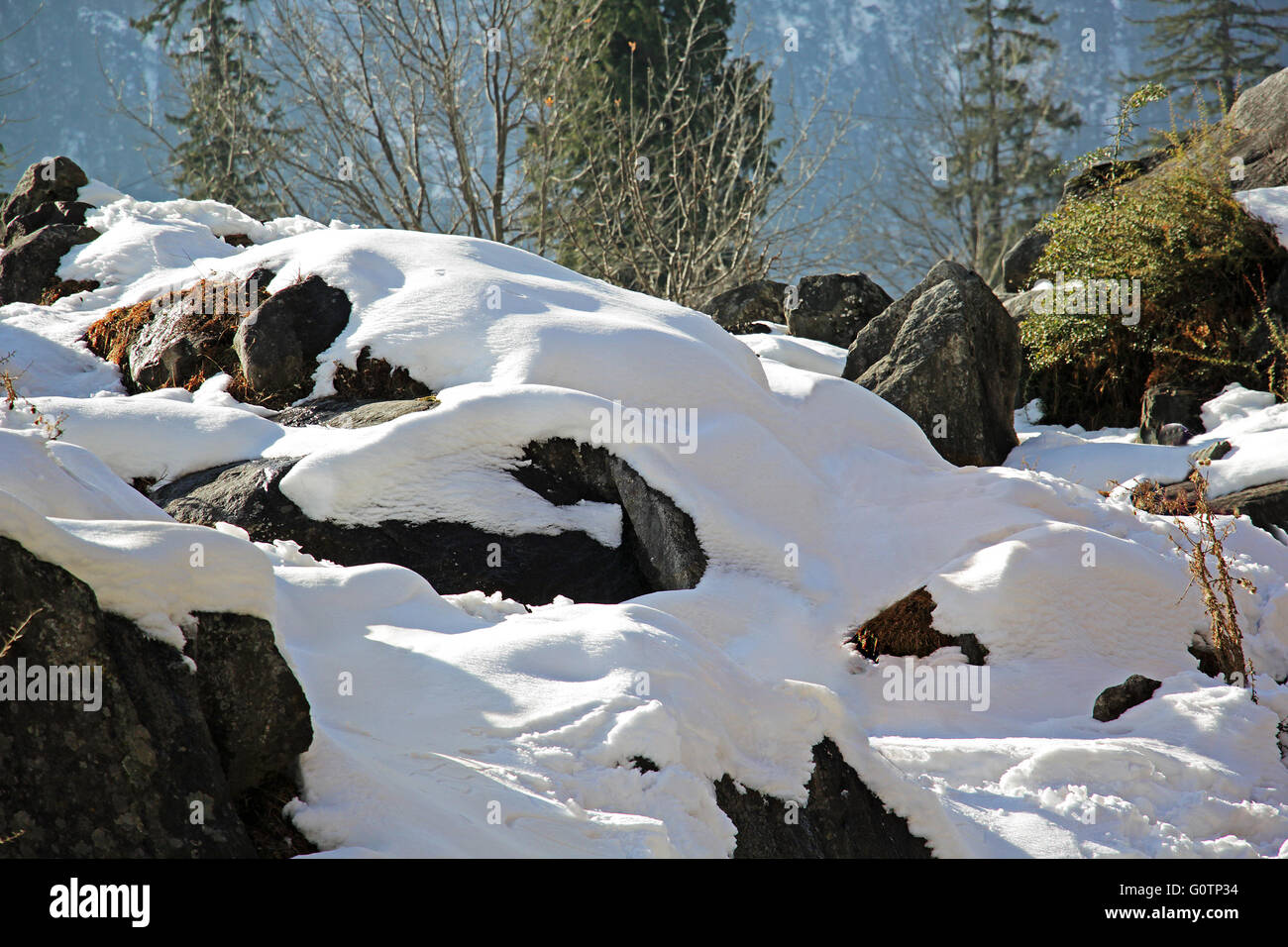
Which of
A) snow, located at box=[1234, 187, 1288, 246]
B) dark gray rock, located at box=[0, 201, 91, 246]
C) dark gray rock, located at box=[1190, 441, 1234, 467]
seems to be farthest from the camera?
dark gray rock, located at box=[0, 201, 91, 246]

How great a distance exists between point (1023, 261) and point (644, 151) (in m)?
6.43

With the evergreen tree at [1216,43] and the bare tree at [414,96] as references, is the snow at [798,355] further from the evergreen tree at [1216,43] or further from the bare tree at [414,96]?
the evergreen tree at [1216,43]

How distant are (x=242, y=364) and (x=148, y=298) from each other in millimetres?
1865

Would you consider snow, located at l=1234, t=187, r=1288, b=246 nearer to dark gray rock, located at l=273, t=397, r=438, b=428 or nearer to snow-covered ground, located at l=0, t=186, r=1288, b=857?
snow-covered ground, located at l=0, t=186, r=1288, b=857

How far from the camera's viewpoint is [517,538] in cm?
491

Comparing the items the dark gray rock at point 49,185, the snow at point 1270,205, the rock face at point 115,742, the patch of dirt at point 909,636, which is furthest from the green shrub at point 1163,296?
the dark gray rock at point 49,185

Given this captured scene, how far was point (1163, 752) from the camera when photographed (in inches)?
154

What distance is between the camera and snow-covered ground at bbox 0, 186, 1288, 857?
8.18 feet

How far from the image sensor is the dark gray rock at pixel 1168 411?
27.0ft

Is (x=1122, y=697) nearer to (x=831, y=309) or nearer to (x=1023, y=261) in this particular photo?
(x=831, y=309)

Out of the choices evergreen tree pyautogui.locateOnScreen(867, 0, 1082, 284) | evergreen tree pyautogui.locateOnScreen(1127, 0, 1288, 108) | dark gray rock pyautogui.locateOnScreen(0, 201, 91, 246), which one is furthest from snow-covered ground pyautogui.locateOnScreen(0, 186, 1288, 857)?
evergreen tree pyautogui.locateOnScreen(1127, 0, 1288, 108)

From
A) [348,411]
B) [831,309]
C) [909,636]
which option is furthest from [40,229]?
[909,636]

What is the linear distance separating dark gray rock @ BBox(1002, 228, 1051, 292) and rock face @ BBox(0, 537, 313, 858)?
36.6 ft
